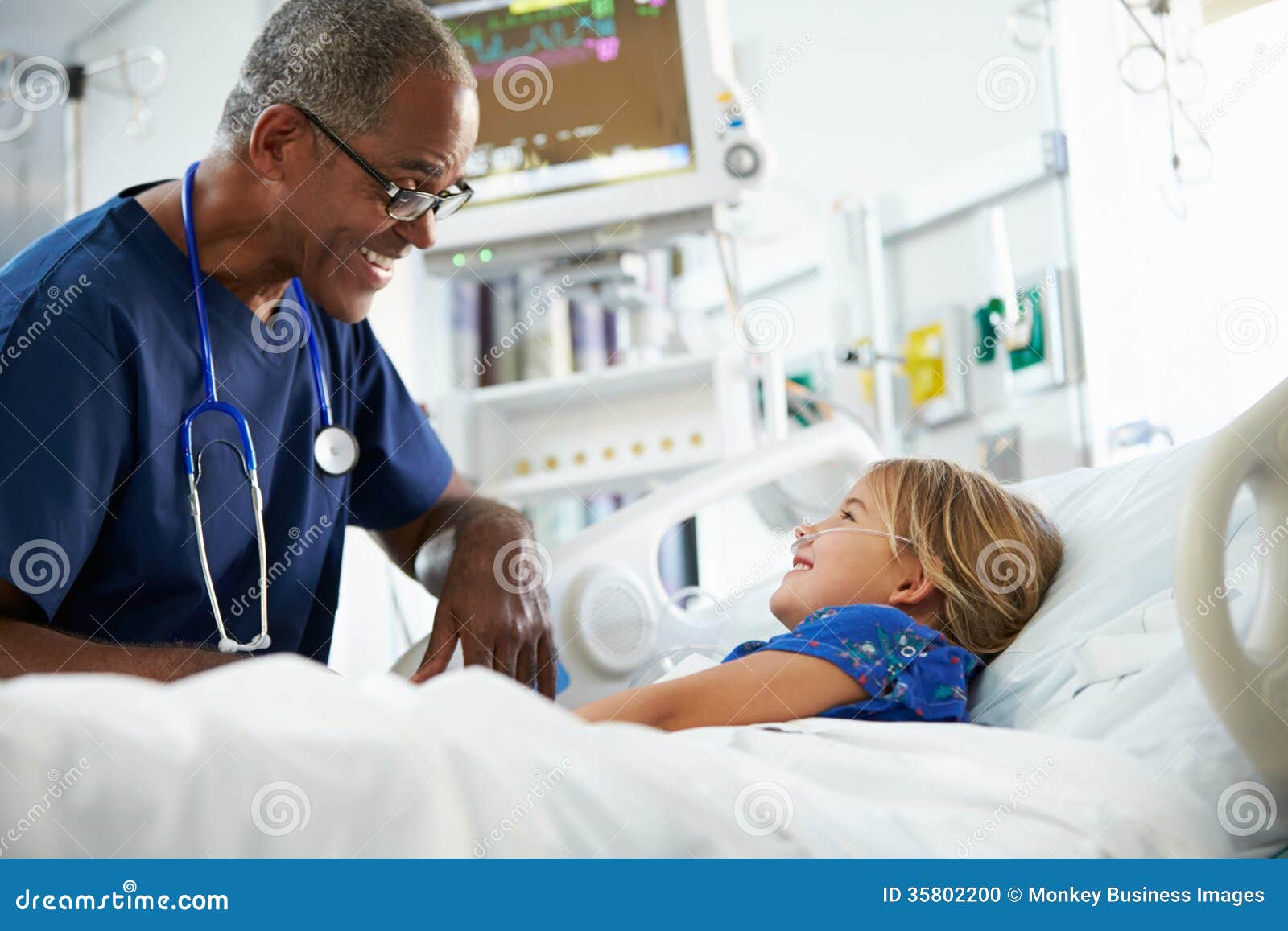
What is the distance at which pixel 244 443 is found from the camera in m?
1.59

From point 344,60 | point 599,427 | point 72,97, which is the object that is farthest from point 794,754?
point 72,97

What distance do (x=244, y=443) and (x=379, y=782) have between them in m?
0.99

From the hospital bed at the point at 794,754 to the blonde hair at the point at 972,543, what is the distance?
5 cm

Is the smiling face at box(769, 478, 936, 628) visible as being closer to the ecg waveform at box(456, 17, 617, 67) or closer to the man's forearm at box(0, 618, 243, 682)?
the man's forearm at box(0, 618, 243, 682)

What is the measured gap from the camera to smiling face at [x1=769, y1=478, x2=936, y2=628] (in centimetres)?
148

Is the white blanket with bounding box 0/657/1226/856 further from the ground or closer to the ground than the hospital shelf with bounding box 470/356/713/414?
closer to the ground

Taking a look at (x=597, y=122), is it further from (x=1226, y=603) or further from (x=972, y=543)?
(x=1226, y=603)

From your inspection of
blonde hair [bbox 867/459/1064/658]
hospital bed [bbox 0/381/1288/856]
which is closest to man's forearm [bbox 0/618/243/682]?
hospital bed [bbox 0/381/1288/856]

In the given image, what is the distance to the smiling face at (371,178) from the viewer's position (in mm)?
1631

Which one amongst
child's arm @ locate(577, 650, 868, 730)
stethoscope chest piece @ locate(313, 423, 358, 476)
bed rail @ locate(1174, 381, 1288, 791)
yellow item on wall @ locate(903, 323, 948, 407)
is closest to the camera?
bed rail @ locate(1174, 381, 1288, 791)

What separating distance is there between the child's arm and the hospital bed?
3.7 inches

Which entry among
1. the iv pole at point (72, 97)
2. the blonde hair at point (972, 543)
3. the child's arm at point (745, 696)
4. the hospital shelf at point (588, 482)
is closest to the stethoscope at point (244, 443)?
the child's arm at point (745, 696)

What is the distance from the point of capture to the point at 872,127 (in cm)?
361
